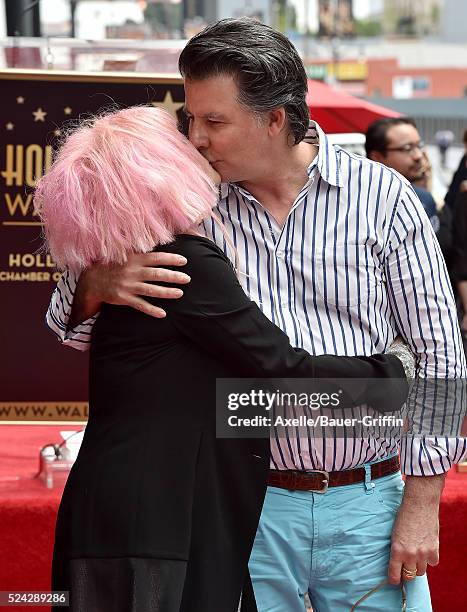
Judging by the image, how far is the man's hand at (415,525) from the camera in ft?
6.32

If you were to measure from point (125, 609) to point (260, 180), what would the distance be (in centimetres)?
78

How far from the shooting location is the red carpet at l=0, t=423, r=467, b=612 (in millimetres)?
2740

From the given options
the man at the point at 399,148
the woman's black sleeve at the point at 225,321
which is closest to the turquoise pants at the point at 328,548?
the woman's black sleeve at the point at 225,321

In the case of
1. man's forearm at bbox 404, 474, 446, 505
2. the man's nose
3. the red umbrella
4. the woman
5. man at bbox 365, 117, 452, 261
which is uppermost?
the man's nose

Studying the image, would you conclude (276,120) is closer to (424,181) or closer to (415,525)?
(415,525)

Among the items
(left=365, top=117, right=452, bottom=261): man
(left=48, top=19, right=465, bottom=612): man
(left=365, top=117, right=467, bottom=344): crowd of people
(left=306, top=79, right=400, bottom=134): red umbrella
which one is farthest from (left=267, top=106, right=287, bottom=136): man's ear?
(left=306, top=79, right=400, bottom=134): red umbrella

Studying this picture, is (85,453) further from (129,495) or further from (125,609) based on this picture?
(125,609)

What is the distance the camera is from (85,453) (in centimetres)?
181

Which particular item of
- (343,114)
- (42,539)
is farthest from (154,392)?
(343,114)

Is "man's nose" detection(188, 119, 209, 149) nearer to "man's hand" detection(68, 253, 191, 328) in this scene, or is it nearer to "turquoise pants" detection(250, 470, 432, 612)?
"man's hand" detection(68, 253, 191, 328)

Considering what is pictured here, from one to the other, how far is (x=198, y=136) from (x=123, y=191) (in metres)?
0.21

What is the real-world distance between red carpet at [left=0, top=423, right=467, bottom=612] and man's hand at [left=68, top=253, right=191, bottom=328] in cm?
103

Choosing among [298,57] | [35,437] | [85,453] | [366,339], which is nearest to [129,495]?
[85,453]

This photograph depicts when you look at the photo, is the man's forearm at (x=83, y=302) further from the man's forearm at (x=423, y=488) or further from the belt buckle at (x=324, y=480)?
the man's forearm at (x=423, y=488)
